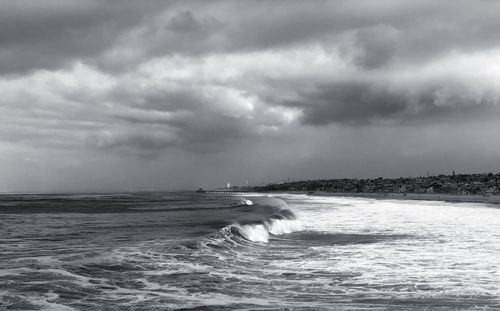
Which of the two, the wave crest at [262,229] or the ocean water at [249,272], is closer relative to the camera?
the ocean water at [249,272]

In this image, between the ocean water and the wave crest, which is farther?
the wave crest

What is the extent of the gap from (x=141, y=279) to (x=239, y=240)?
11.0 meters

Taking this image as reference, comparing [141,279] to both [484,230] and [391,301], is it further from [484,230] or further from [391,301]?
[484,230]

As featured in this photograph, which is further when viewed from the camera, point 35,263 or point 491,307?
point 35,263

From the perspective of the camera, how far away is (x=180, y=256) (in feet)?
60.1

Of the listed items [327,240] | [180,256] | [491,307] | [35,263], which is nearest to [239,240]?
[327,240]

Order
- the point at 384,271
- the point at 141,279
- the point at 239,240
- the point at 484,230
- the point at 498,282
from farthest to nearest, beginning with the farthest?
the point at 484,230
the point at 239,240
the point at 384,271
the point at 141,279
the point at 498,282

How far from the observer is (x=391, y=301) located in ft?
36.5

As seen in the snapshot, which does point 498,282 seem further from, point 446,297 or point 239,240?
point 239,240

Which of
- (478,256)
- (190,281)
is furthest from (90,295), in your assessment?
(478,256)

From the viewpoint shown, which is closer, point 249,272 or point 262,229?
point 249,272

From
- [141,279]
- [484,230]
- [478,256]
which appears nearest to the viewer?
[141,279]

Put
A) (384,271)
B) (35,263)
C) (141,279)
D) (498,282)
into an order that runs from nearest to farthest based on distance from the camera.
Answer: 1. (498,282)
2. (141,279)
3. (384,271)
4. (35,263)

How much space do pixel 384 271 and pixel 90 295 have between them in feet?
26.9
